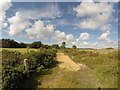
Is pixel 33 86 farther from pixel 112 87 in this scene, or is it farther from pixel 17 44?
pixel 17 44

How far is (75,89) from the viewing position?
13.8 feet

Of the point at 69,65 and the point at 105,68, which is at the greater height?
the point at 105,68

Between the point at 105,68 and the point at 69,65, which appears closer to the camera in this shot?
the point at 105,68

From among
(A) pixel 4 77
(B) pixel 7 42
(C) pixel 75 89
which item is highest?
(B) pixel 7 42

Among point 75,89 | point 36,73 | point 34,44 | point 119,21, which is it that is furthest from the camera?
point 34,44

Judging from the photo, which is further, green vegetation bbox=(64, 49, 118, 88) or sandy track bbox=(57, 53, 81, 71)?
sandy track bbox=(57, 53, 81, 71)

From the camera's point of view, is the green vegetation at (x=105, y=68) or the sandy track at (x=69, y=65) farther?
the sandy track at (x=69, y=65)

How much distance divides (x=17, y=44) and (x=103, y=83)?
42.8 metres

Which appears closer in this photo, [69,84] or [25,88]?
[25,88]

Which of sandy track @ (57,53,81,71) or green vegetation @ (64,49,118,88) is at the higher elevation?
green vegetation @ (64,49,118,88)

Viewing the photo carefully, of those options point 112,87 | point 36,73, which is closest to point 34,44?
point 36,73

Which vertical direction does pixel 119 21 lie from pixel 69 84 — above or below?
above

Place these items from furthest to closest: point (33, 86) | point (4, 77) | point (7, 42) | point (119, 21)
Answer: point (7, 42)
point (119, 21)
point (33, 86)
point (4, 77)

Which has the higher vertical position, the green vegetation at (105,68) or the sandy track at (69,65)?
the green vegetation at (105,68)
